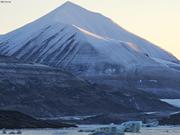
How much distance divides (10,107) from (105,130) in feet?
251

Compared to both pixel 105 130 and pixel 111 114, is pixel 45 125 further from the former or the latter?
pixel 111 114

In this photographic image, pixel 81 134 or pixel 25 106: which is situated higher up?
pixel 81 134

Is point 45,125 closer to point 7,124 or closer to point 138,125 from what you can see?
point 7,124

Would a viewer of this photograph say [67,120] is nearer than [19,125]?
No

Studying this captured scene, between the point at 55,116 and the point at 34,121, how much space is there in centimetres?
4006

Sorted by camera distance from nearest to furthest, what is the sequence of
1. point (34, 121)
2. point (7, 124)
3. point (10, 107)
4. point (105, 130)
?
point (105, 130) → point (7, 124) → point (34, 121) → point (10, 107)

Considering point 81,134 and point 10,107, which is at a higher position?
point 81,134

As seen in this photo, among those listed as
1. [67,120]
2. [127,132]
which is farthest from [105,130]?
[67,120]

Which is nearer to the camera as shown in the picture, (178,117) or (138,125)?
(138,125)

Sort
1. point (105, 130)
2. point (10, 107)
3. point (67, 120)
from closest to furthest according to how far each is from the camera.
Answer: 1. point (105, 130)
2. point (67, 120)
3. point (10, 107)

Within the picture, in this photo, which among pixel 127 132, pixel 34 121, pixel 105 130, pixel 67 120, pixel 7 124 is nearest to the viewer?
pixel 105 130

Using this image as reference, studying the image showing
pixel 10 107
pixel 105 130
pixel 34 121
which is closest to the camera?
pixel 105 130

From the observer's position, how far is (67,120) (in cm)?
17912

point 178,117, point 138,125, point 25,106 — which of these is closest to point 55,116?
point 25,106
